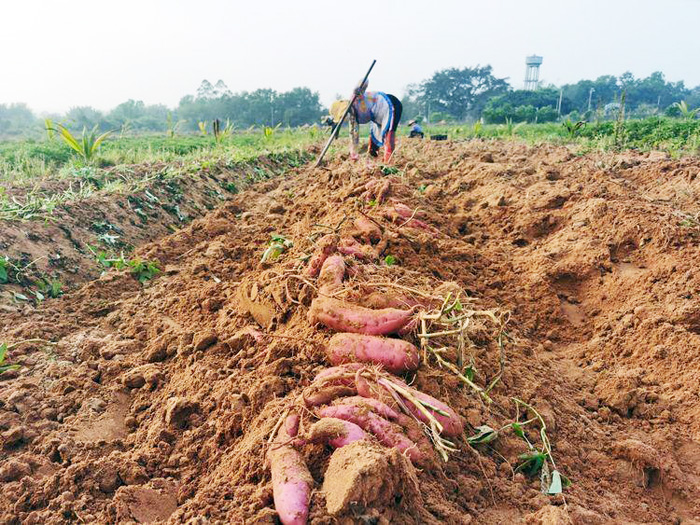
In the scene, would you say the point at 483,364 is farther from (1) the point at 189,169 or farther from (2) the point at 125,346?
(1) the point at 189,169

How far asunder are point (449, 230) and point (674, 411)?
2.81m

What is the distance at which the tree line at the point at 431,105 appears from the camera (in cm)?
3947

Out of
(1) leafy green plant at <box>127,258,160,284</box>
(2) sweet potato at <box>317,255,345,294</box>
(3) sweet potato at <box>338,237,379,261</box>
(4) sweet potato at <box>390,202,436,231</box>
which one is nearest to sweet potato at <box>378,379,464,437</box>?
(2) sweet potato at <box>317,255,345,294</box>

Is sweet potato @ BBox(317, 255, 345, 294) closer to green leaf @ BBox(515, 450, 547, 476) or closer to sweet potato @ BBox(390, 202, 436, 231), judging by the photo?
green leaf @ BBox(515, 450, 547, 476)

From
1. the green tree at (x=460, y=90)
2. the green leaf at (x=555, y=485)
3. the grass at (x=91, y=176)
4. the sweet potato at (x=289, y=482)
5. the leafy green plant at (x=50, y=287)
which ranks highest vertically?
the green tree at (x=460, y=90)

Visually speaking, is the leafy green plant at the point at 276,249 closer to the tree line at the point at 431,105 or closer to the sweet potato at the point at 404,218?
the sweet potato at the point at 404,218

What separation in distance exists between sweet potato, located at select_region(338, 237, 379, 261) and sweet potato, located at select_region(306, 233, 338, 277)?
4.1 inches

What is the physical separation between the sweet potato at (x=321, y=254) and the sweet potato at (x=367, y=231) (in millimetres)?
736

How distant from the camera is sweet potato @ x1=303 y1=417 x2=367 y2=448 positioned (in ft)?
5.22

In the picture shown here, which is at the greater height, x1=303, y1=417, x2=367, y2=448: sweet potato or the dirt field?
x1=303, y1=417, x2=367, y2=448: sweet potato

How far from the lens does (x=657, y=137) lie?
11.1 meters

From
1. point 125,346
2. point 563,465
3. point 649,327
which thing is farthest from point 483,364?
point 125,346

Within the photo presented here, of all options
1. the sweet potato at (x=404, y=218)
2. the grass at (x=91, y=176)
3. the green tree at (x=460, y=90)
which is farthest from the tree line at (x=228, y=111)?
the sweet potato at (x=404, y=218)

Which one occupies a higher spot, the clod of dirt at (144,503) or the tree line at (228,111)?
the tree line at (228,111)
